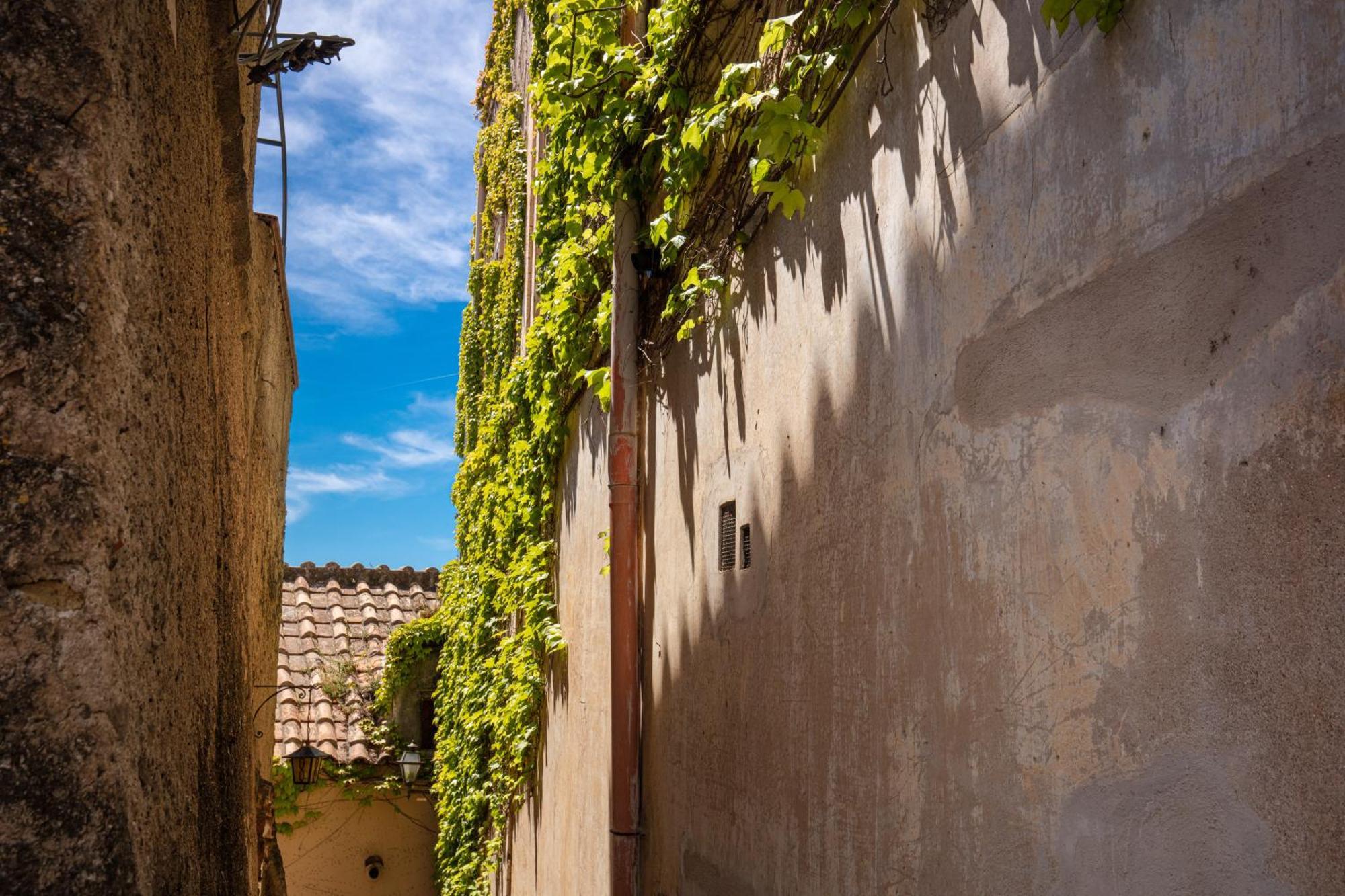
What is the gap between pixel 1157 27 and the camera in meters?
1.81

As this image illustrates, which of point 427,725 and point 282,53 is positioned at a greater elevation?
point 282,53

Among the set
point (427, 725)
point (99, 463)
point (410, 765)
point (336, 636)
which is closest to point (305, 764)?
point (410, 765)

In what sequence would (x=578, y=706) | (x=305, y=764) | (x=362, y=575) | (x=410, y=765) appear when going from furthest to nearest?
(x=362, y=575)
(x=410, y=765)
(x=305, y=764)
(x=578, y=706)

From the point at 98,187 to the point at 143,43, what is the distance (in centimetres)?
43

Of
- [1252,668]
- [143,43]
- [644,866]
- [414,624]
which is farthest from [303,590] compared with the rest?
[1252,668]

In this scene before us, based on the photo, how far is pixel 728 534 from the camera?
405 centimetres

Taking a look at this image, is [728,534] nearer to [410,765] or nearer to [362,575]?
[410,765]

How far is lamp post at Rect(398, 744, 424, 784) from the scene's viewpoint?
11.6 meters

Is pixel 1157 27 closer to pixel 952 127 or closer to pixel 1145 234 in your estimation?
pixel 1145 234

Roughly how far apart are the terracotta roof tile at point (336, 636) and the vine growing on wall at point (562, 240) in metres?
0.63

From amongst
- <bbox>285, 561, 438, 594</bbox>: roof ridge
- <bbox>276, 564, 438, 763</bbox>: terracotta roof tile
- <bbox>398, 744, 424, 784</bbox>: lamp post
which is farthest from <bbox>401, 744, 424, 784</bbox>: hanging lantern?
<bbox>285, 561, 438, 594</bbox>: roof ridge

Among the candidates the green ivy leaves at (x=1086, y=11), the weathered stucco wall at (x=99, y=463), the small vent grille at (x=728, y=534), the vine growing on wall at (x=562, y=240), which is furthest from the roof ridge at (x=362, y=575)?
the green ivy leaves at (x=1086, y=11)

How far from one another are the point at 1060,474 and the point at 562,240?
542 centimetres

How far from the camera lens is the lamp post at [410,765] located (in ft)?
38.0
